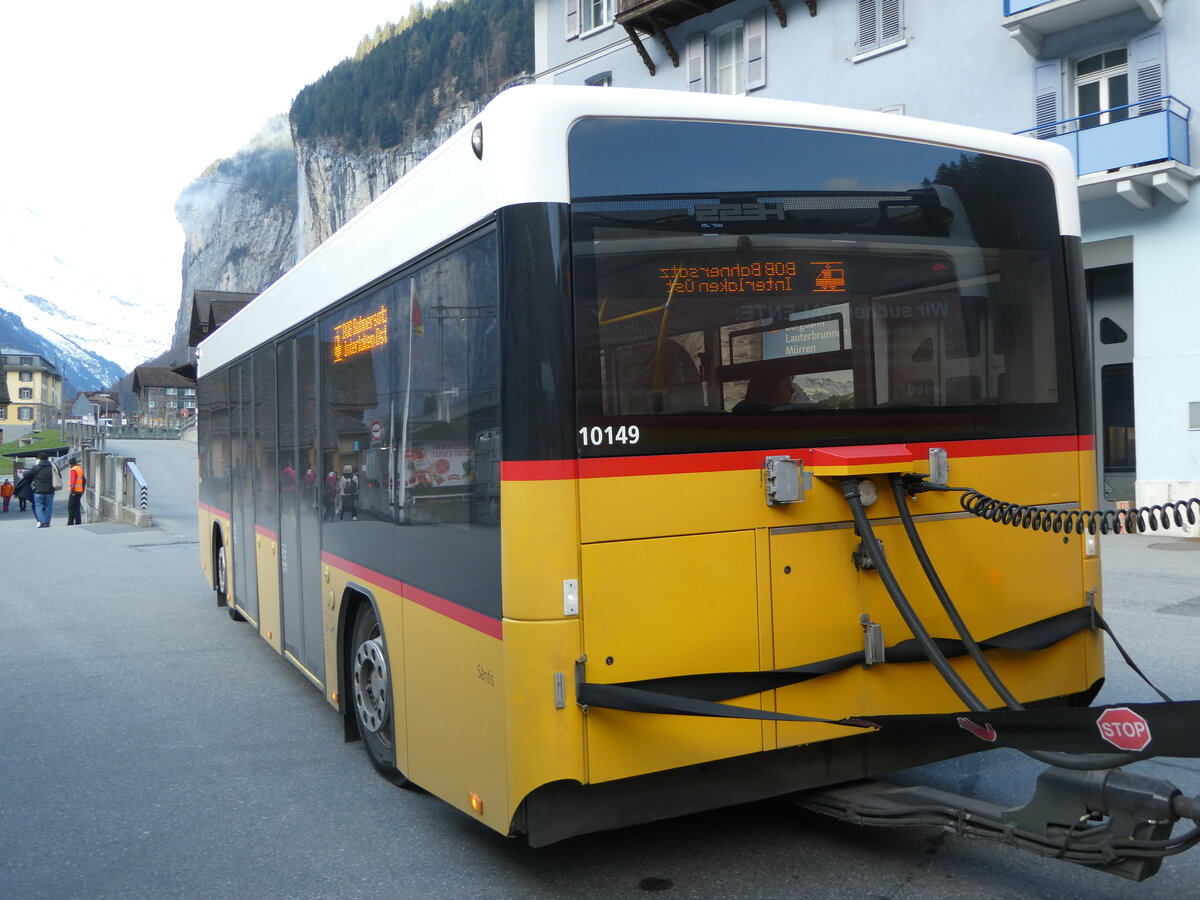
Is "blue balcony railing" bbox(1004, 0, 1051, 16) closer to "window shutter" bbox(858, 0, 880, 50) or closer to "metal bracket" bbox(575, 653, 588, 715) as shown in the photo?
"window shutter" bbox(858, 0, 880, 50)

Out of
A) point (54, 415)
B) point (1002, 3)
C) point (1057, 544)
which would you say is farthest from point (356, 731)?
point (54, 415)

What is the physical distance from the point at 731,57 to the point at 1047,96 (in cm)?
864

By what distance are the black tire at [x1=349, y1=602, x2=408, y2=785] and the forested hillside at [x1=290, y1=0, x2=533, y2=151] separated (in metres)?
94.3

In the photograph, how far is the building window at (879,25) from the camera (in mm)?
22416

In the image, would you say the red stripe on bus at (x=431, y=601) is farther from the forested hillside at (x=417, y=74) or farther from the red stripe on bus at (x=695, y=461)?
the forested hillside at (x=417, y=74)

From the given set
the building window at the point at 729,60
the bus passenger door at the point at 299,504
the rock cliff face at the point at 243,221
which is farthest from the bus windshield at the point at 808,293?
the rock cliff face at the point at 243,221

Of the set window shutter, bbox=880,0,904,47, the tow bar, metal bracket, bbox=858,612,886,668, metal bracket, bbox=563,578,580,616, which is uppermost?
window shutter, bbox=880,0,904,47

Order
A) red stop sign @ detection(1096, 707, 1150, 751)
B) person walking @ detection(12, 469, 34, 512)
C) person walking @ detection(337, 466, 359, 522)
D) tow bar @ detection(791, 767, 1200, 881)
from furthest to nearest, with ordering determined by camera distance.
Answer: person walking @ detection(12, 469, 34, 512), person walking @ detection(337, 466, 359, 522), tow bar @ detection(791, 767, 1200, 881), red stop sign @ detection(1096, 707, 1150, 751)

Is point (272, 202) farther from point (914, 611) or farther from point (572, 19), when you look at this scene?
point (914, 611)

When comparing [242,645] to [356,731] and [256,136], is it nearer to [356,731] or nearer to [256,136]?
[356,731]

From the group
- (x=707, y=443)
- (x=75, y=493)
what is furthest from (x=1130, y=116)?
(x=75, y=493)

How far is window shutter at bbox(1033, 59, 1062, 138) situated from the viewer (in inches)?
765

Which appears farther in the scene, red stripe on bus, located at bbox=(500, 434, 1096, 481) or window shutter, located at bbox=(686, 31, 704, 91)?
window shutter, located at bbox=(686, 31, 704, 91)

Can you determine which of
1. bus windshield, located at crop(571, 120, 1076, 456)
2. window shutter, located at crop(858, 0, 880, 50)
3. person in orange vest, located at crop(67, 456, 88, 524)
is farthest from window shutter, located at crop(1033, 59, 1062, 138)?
person in orange vest, located at crop(67, 456, 88, 524)
